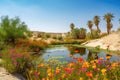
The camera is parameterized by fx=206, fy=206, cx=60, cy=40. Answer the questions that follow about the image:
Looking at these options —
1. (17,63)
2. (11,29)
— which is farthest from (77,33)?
(17,63)

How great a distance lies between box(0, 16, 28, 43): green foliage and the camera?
2808 cm

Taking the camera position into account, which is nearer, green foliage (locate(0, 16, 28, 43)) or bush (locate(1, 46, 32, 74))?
bush (locate(1, 46, 32, 74))

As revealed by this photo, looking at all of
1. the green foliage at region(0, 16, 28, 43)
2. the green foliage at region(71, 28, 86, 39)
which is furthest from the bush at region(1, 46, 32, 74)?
the green foliage at region(71, 28, 86, 39)

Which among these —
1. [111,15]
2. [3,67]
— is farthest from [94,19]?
[3,67]

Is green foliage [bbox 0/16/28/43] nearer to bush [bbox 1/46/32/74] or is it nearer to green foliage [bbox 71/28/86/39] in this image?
bush [bbox 1/46/32/74]

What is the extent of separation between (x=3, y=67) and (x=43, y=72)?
3.11 meters

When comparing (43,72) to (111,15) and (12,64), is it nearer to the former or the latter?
(12,64)

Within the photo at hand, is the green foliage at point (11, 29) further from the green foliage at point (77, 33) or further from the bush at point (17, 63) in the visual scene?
the green foliage at point (77, 33)

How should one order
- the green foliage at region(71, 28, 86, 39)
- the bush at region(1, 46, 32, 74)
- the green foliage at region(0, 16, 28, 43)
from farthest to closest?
the green foliage at region(71, 28, 86, 39) → the green foliage at region(0, 16, 28, 43) → the bush at region(1, 46, 32, 74)

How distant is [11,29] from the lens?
94.3ft

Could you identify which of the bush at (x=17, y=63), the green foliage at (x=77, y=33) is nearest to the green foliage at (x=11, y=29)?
the bush at (x=17, y=63)

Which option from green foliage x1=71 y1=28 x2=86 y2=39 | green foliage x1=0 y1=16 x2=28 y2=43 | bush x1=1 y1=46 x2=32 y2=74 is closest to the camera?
bush x1=1 y1=46 x2=32 y2=74

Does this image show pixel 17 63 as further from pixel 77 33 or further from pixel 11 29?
pixel 77 33

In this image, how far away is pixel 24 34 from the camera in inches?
1227
